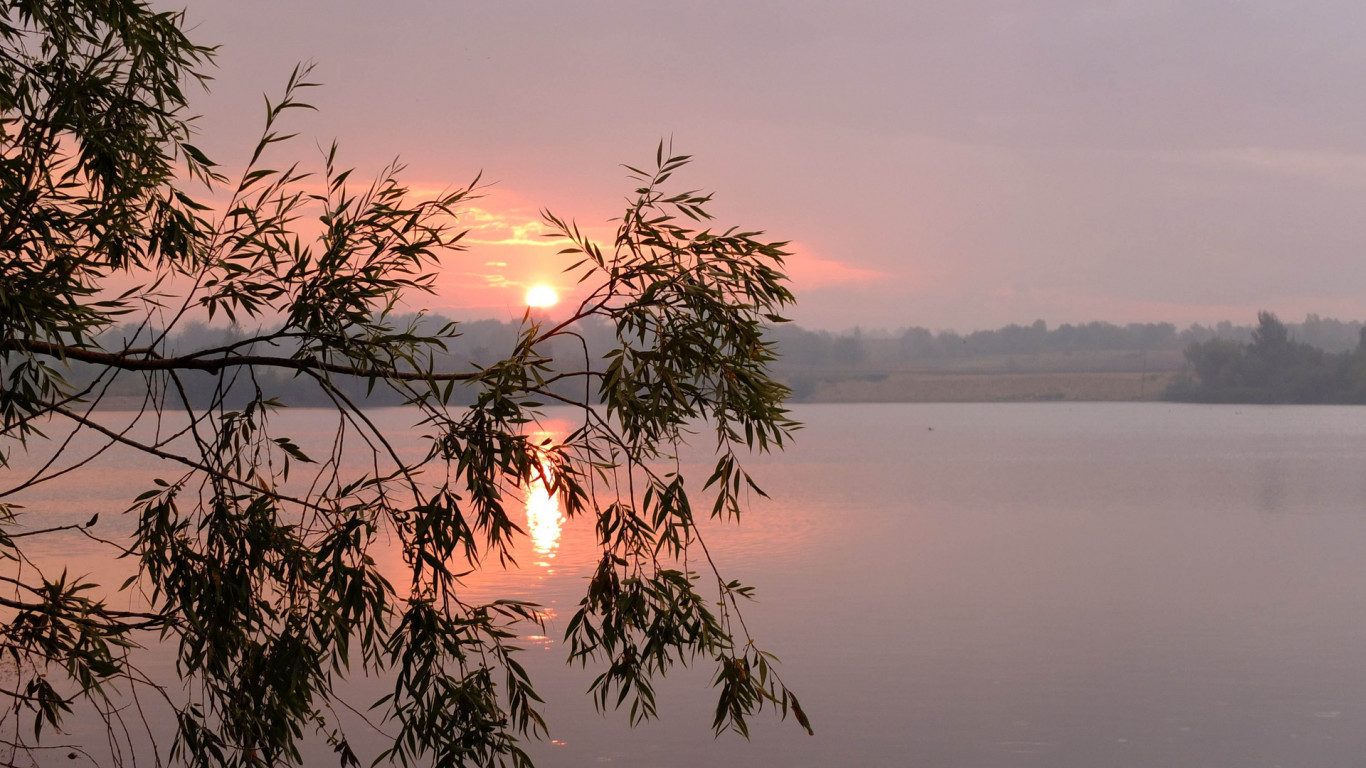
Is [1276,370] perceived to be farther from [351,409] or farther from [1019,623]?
[351,409]

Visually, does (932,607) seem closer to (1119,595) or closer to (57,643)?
(1119,595)

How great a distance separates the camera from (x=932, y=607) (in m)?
13.1

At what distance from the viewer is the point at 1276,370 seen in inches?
3445

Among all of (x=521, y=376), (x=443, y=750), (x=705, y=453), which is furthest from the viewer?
(x=705, y=453)

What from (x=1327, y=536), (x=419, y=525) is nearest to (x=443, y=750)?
(x=419, y=525)

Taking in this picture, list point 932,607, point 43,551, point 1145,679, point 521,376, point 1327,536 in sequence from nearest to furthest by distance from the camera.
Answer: point 521,376, point 1145,679, point 932,607, point 43,551, point 1327,536

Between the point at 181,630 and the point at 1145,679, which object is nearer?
the point at 181,630

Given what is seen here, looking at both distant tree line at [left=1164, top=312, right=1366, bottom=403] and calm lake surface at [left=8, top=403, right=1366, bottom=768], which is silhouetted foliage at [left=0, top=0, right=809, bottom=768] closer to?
calm lake surface at [left=8, top=403, right=1366, bottom=768]

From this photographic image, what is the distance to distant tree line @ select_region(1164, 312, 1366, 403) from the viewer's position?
279ft

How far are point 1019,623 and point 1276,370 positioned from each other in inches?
3347

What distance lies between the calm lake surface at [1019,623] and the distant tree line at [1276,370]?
6446cm

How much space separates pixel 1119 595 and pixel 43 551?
13.3 m

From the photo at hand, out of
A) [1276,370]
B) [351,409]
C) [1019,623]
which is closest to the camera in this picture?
[351,409]

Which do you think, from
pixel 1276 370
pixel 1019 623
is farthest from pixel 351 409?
pixel 1276 370
